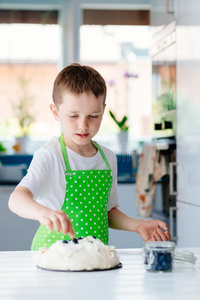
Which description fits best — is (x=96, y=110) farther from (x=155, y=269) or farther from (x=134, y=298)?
(x=134, y=298)

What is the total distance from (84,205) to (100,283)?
549mm

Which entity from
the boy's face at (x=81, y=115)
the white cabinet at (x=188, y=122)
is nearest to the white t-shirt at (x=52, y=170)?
the boy's face at (x=81, y=115)

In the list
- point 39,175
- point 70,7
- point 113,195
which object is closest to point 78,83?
point 39,175

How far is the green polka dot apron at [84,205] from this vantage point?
4.94ft

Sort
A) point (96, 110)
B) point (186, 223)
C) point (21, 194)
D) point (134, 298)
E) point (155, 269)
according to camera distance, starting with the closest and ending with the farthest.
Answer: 1. point (134, 298)
2. point (155, 269)
3. point (21, 194)
4. point (96, 110)
5. point (186, 223)

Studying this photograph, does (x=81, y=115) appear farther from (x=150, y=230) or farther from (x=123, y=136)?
(x=123, y=136)

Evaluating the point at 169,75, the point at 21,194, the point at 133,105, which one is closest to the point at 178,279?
the point at 21,194

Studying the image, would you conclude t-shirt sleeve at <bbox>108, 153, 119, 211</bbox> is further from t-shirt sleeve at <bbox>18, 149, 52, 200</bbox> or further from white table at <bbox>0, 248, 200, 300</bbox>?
white table at <bbox>0, 248, 200, 300</bbox>

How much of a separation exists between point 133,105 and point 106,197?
12.4 feet

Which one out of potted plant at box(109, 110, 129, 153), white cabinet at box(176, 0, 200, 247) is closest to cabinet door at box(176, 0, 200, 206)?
white cabinet at box(176, 0, 200, 247)

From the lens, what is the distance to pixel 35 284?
0.98m

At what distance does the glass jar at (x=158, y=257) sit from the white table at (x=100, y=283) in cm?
2

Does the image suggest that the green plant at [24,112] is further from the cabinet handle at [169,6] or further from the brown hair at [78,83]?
the brown hair at [78,83]

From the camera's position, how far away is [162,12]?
12.1ft
